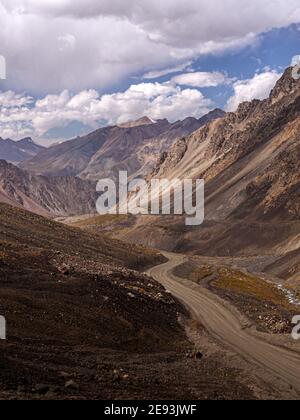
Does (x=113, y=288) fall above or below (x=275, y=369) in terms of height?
above

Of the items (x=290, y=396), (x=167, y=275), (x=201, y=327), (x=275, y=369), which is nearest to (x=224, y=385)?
(x=290, y=396)

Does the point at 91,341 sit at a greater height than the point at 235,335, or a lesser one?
greater

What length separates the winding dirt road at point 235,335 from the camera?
48344 millimetres

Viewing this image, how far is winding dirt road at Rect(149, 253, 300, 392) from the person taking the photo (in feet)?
159

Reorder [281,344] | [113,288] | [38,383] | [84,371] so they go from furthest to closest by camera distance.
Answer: [113,288] → [281,344] → [84,371] → [38,383]

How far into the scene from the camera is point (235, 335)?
6184 cm

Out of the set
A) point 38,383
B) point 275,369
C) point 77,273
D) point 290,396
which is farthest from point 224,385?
point 77,273

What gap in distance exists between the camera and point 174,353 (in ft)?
162

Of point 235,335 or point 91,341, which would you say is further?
point 235,335
